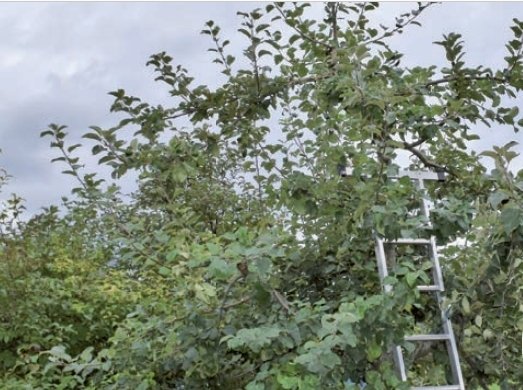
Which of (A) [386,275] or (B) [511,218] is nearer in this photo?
(B) [511,218]

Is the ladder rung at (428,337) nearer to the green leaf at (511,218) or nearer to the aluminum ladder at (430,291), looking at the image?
the aluminum ladder at (430,291)

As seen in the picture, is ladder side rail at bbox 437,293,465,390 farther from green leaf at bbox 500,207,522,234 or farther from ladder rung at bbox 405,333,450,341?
green leaf at bbox 500,207,522,234

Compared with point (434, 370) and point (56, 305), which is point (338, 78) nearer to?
point (434, 370)

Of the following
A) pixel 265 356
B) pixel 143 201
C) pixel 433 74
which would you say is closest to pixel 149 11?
pixel 433 74

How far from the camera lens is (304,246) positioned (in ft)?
11.5

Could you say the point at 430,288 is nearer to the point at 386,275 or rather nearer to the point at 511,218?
the point at 386,275

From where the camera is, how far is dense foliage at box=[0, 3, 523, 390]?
8.60ft

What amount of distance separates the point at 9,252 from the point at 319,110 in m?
2.09

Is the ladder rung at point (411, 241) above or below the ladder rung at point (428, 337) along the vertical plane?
above

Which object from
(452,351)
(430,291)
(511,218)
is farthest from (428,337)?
(511,218)

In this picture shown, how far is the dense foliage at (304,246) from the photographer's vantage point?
262cm

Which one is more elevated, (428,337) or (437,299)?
(437,299)

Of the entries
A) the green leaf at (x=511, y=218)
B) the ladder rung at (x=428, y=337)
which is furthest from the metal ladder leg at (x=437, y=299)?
the green leaf at (x=511, y=218)

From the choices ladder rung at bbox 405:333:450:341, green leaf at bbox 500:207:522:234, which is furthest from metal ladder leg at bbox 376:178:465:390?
green leaf at bbox 500:207:522:234
